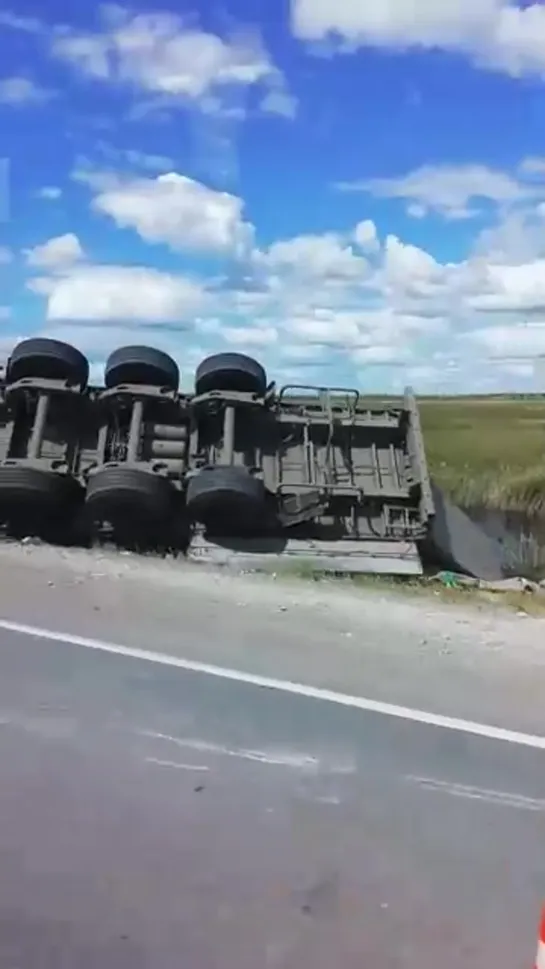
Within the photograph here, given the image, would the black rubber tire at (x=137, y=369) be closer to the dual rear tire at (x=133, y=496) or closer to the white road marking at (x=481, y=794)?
the dual rear tire at (x=133, y=496)

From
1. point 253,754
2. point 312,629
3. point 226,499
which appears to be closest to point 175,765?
point 253,754

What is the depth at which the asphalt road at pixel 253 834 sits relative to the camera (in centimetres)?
383

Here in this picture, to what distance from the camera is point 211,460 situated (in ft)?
43.1

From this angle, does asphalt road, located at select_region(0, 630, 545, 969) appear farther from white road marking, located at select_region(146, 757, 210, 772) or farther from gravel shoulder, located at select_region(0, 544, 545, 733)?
gravel shoulder, located at select_region(0, 544, 545, 733)

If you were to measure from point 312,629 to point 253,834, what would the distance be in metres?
3.51

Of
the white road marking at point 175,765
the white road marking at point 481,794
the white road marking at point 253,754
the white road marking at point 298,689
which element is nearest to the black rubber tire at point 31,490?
the white road marking at point 298,689

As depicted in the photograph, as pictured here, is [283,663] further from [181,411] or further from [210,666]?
[181,411]

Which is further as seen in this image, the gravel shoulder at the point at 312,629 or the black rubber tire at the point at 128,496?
the black rubber tire at the point at 128,496

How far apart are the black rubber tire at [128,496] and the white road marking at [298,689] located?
415cm

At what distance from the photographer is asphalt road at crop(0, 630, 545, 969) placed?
3834mm

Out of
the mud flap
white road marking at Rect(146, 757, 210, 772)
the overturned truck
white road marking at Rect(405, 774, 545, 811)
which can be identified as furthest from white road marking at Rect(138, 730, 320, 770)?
the mud flap

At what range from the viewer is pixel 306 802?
4.93 metres

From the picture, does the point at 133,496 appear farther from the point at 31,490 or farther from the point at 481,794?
the point at 481,794

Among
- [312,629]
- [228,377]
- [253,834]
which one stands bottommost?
[253,834]
